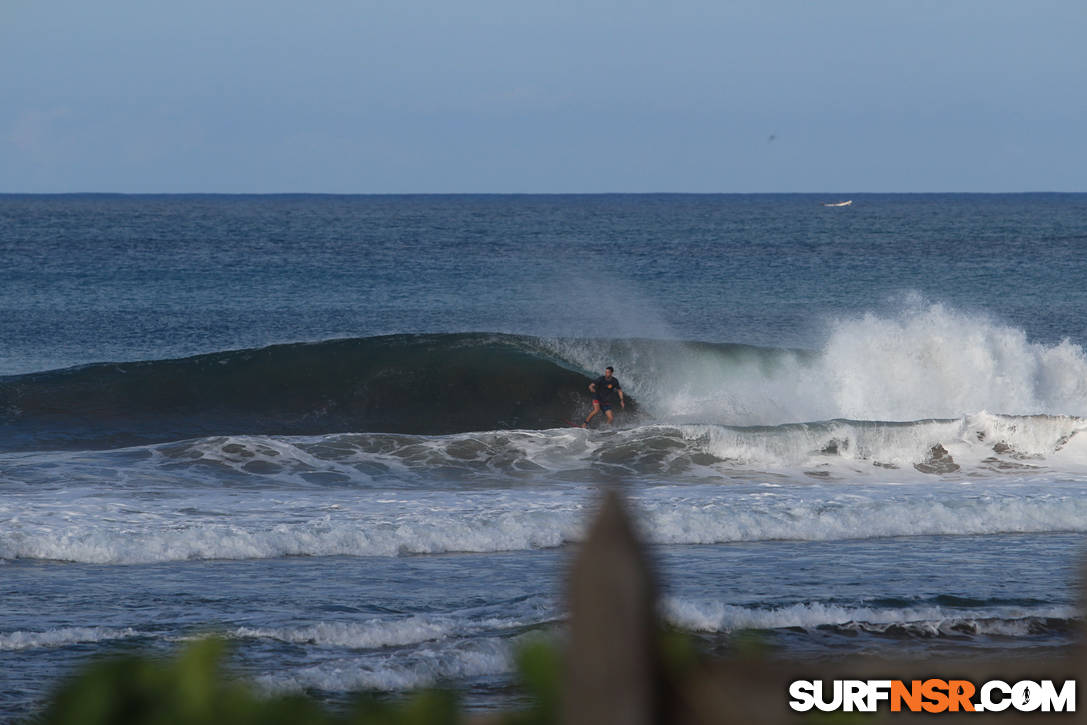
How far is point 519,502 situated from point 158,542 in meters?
4.40

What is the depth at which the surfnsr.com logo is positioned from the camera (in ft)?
5.88

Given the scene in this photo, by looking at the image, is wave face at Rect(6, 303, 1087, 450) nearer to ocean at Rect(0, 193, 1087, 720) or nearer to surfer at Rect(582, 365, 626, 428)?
ocean at Rect(0, 193, 1087, 720)

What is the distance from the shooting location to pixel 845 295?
43469 millimetres

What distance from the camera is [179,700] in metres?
1.72

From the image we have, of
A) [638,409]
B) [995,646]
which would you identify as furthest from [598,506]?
[638,409]

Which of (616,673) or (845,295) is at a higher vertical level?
(616,673)

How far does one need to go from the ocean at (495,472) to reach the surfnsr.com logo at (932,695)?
1.49 ft

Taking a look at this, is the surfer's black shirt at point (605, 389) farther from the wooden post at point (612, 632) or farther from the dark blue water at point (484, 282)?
the wooden post at point (612, 632)

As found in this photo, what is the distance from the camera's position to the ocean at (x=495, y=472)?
29.3 ft

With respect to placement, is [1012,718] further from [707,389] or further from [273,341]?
[273,341]

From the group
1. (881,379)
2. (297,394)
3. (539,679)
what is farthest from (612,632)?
(881,379)

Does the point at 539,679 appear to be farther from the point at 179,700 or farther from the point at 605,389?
the point at 605,389

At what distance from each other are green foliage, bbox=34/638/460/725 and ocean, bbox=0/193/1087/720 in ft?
0.97

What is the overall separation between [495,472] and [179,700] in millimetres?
15962
